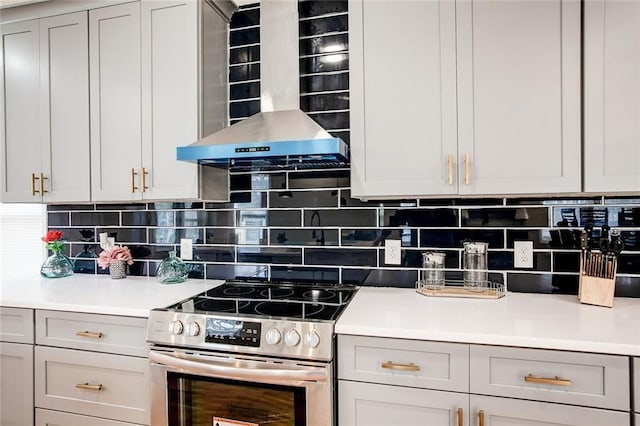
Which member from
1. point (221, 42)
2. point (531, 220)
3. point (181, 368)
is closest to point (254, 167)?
point (221, 42)

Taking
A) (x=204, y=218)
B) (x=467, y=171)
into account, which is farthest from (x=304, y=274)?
(x=467, y=171)

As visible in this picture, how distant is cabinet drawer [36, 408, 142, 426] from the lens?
5.65ft

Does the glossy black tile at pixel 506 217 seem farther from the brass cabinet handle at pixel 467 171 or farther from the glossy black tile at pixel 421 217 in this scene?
the brass cabinet handle at pixel 467 171

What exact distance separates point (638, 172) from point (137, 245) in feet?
8.46

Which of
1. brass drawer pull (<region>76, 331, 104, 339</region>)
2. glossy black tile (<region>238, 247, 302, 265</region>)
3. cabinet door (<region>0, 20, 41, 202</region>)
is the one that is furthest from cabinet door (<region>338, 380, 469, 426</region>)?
cabinet door (<region>0, 20, 41, 202</region>)

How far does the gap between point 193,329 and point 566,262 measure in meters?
1.71

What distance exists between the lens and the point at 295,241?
219 cm

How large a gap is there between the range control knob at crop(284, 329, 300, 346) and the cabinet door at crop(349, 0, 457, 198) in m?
0.68

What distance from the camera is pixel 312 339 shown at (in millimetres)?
1421

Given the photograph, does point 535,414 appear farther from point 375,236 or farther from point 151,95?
point 151,95

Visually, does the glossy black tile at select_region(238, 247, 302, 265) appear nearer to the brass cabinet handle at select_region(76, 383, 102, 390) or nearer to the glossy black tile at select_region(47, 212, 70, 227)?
the brass cabinet handle at select_region(76, 383, 102, 390)

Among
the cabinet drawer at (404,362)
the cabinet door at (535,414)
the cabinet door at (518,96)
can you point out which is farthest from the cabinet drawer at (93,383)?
the cabinet door at (518,96)

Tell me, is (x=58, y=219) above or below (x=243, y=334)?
above

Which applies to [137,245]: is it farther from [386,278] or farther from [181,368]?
[386,278]
